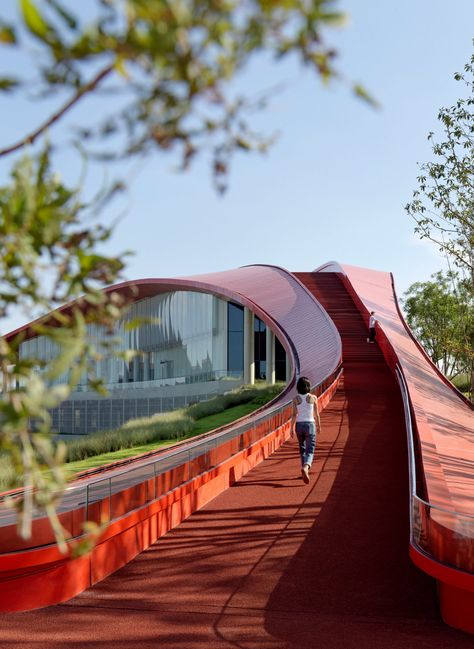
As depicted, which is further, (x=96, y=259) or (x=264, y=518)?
(x=264, y=518)

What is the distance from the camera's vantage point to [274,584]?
614 centimetres

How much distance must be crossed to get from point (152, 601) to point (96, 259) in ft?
14.6

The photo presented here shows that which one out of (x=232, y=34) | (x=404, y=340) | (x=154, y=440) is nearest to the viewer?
(x=232, y=34)

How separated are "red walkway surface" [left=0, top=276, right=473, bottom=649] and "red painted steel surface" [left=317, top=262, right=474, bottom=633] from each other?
0.34m

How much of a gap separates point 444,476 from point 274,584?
303 cm

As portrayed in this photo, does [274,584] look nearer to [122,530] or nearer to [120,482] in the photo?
Answer: [122,530]

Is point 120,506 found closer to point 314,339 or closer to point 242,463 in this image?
point 242,463

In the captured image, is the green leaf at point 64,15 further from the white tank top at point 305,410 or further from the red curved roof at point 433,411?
the white tank top at point 305,410

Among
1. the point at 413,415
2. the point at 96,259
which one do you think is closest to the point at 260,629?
the point at 96,259

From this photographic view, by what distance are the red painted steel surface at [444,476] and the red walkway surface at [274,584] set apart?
0.34 meters

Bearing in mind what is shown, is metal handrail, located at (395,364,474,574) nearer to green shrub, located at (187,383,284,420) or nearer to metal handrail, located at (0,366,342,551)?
metal handrail, located at (0,366,342,551)

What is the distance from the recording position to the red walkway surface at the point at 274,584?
5.05 meters

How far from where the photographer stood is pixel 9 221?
1.92 metres

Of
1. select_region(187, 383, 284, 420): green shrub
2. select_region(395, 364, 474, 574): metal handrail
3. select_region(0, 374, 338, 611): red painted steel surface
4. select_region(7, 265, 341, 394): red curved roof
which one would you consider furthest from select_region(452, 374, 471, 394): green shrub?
select_region(395, 364, 474, 574): metal handrail
